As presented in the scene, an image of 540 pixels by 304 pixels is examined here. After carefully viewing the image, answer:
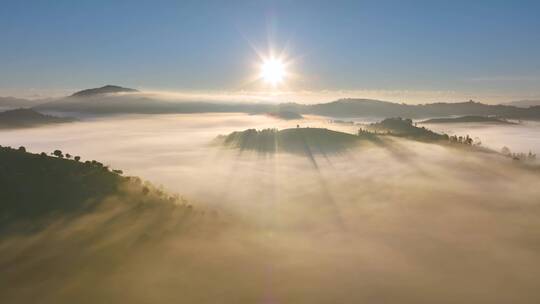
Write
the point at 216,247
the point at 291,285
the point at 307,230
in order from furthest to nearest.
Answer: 1. the point at 307,230
2. the point at 216,247
3. the point at 291,285

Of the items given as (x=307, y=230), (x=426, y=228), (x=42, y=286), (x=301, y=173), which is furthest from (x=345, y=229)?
(x=301, y=173)

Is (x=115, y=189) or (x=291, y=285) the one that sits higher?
(x=115, y=189)

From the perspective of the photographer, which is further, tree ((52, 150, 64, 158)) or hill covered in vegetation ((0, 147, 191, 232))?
tree ((52, 150, 64, 158))

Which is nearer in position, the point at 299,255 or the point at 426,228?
the point at 299,255

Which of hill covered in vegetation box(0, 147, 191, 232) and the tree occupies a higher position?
the tree

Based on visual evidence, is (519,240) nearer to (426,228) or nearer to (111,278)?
(426,228)

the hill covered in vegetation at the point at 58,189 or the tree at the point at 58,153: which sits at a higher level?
the tree at the point at 58,153

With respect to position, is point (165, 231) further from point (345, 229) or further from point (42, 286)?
point (345, 229)

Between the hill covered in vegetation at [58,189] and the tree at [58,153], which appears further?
the tree at [58,153]

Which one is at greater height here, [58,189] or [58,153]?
[58,153]

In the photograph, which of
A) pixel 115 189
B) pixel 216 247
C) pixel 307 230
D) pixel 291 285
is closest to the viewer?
pixel 291 285

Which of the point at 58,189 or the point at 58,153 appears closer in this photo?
the point at 58,189
